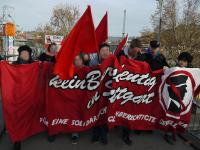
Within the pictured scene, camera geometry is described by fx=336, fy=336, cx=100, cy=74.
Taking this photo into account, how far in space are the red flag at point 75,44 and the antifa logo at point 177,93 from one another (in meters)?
1.76

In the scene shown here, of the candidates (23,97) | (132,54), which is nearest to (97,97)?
(132,54)

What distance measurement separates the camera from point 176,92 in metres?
6.76

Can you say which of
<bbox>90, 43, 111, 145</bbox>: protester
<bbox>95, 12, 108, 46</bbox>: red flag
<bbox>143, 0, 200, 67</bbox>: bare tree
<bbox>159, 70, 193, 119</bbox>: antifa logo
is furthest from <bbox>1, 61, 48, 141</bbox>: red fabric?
<bbox>143, 0, 200, 67</bbox>: bare tree

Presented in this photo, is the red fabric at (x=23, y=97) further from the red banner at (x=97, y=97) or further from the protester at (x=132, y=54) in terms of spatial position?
the protester at (x=132, y=54)

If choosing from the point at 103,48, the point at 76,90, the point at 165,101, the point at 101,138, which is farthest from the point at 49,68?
the point at 165,101

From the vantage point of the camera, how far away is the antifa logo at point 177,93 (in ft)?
22.2

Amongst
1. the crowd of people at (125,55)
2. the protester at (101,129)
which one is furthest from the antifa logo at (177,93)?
the protester at (101,129)

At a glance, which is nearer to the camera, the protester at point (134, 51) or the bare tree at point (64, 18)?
the protester at point (134, 51)

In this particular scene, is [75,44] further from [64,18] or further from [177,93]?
[64,18]

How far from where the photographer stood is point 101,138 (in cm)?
682

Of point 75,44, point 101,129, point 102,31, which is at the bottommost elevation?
point 101,129

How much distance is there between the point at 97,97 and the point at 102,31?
85.0 inches

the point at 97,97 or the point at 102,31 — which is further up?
the point at 102,31

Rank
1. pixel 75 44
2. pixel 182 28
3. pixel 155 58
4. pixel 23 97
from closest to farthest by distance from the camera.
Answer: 1. pixel 75 44
2. pixel 23 97
3. pixel 155 58
4. pixel 182 28
